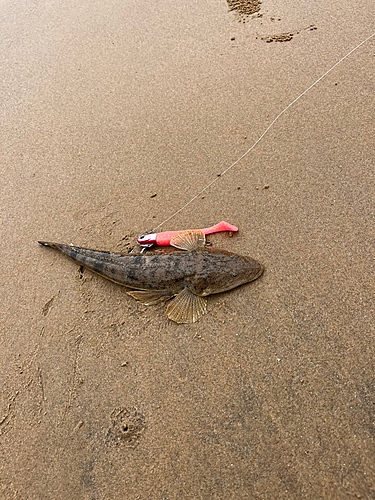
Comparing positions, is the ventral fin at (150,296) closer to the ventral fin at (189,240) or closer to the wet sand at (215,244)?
the wet sand at (215,244)

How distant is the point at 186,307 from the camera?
2609 mm

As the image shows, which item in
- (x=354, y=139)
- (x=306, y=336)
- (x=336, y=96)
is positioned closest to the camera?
(x=306, y=336)

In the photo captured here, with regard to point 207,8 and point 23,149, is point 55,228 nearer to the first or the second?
point 23,149

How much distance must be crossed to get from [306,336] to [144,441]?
130 cm

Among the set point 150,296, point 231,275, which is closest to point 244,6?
point 231,275

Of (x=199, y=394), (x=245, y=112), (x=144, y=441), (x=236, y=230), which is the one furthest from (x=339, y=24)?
(x=144, y=441)

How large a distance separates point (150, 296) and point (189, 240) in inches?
23.6

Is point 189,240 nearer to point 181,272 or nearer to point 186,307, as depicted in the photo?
point 181,272

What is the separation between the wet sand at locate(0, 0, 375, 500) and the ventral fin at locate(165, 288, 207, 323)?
0.24ft

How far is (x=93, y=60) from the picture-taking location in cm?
472

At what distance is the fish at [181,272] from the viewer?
2615 mm

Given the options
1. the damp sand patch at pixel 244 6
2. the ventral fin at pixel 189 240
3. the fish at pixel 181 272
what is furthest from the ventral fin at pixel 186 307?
the damp sand patch at pixel 244 6

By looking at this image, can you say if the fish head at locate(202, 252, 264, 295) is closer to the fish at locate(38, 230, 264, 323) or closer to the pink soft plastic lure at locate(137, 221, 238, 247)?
the fish at locate(38, 230, 264, 323)

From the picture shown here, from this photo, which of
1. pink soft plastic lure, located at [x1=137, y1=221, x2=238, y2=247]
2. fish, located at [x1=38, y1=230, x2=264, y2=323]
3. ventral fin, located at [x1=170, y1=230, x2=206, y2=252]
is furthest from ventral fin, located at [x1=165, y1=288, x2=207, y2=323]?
pink soft plastic lure, located at [x1=137, y1=221, x2=238, y2=247]
